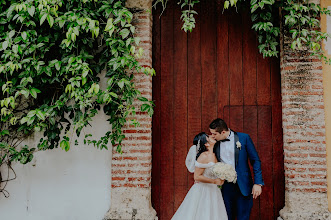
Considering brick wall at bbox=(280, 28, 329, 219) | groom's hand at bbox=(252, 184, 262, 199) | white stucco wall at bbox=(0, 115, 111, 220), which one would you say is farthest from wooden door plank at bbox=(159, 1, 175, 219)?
brick wall at bbox=(280, 28, 329, 219)

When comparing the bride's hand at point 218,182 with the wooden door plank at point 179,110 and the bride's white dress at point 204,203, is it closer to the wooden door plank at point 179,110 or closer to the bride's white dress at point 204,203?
the bride's white dress at point 204,203

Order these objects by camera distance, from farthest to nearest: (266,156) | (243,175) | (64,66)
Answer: (266,156) → (64,66) → (243,175)

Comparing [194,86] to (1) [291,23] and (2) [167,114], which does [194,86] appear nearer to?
(2) [167,114]

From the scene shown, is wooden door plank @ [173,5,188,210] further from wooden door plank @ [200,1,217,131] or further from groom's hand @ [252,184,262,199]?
groom's hand @ [252,184,262,199]

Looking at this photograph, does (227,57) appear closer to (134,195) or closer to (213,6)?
(213,6)

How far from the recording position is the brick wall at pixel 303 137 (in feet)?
11.6

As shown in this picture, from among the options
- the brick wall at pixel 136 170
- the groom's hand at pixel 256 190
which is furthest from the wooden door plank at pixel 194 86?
the groom's hand at pixel 256 190

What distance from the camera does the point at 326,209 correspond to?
352 centimetres

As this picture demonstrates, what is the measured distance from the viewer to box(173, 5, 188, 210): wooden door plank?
4.00 meters

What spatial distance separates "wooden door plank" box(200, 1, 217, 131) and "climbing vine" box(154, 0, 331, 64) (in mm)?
476

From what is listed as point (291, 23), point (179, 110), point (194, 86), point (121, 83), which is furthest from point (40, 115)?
point (291, 23)

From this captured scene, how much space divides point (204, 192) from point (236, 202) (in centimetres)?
42

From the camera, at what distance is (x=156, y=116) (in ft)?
13.4

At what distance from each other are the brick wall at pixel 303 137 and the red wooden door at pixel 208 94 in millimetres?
249
